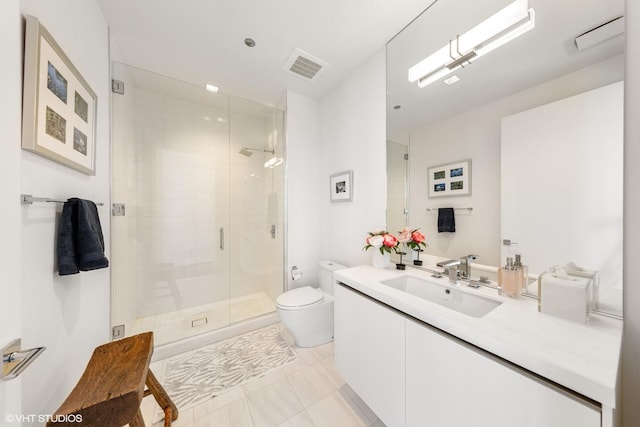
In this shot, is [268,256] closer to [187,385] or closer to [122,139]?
[187,385]

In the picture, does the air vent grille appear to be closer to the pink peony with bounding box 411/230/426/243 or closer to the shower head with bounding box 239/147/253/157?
the shower head with bounding box 239/147/253/157

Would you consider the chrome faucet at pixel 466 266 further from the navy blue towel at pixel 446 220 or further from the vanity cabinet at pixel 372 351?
the vanity cabinet at pixel 372 351

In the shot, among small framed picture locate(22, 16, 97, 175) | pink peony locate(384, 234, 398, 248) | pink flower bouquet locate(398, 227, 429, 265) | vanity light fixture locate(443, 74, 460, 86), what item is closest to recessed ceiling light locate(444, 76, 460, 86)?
vanity light fixture locate(443, 74, 460, 86)

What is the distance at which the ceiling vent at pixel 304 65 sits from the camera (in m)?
1.90

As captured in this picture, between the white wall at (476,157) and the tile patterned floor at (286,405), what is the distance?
116 cm

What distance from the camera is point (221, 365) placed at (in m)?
1.75

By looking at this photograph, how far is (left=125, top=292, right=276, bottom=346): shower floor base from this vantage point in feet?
6.73

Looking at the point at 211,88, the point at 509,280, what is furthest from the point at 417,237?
the point at 211,88

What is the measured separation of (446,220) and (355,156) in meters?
1.03

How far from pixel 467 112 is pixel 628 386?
4.63 feet

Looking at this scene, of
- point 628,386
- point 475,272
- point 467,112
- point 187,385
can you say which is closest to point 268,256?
point 187,385

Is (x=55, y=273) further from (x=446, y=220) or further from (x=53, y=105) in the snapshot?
(x=446, y=220)

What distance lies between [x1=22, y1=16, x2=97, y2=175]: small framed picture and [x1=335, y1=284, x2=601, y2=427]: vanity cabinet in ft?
5.39

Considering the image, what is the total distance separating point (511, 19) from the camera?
112 cm
